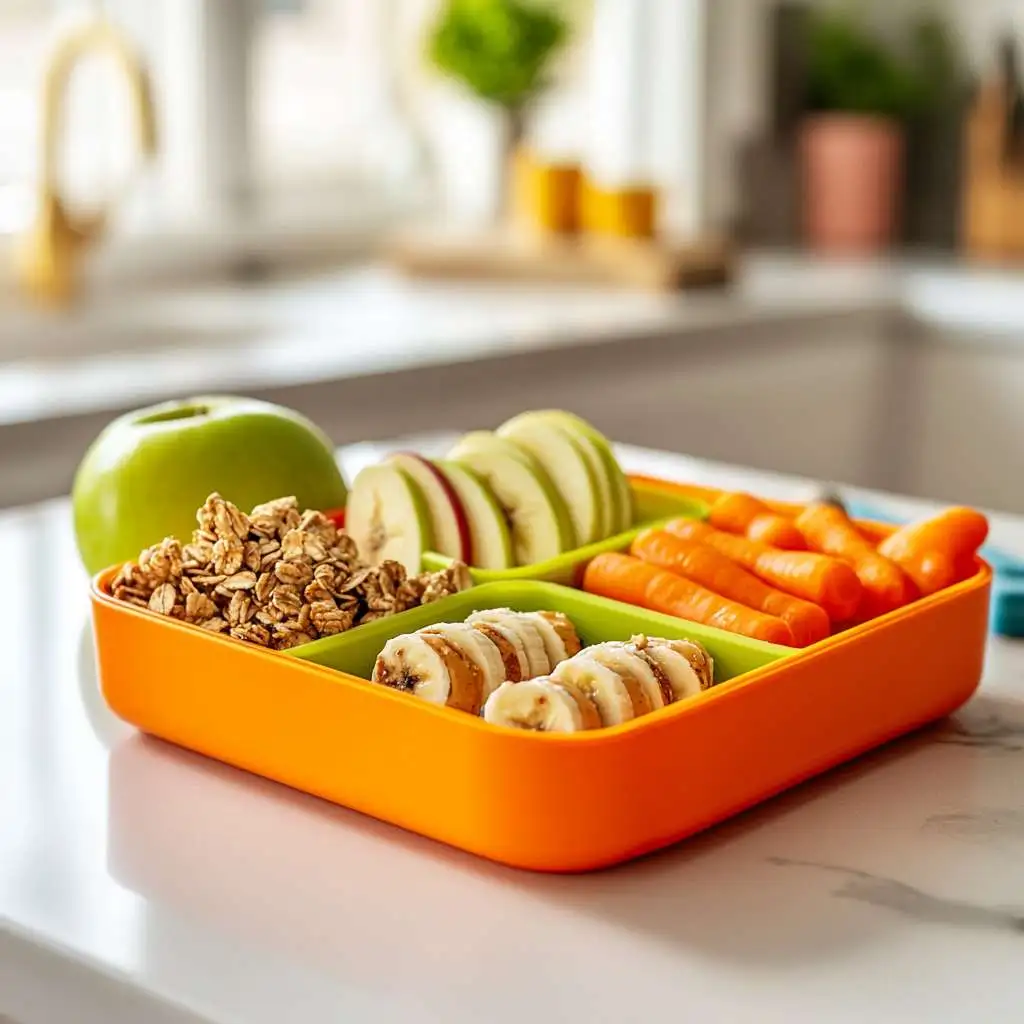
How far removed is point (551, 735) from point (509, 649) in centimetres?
9

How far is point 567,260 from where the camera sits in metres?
2.77

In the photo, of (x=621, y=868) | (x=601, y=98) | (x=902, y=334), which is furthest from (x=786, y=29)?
(x=621, y=868)

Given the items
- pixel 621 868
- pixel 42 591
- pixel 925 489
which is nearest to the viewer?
pixel 621 868

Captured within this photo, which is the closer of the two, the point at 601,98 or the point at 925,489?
the point at 925,489

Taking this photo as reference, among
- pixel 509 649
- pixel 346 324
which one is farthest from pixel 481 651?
pixel 346 324

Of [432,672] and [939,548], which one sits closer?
[432,672]

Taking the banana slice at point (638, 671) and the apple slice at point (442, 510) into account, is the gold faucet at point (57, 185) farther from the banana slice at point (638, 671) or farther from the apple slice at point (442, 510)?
the banana slice at point (638, 671)

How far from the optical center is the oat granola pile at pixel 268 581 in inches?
30.1

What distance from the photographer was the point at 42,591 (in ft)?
3.48

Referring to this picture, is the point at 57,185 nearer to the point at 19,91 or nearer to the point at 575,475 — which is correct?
the point at 19,91

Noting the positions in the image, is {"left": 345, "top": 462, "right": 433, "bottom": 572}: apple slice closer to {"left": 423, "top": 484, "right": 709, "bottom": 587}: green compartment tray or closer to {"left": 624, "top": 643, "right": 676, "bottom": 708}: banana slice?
{"left": 423, "top": 484, "right": 709, "bottom": 587}: green compartment tray

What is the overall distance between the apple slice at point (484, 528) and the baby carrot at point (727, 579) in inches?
2.9

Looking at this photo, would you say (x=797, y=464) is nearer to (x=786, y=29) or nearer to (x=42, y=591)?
(x=786, y=29)

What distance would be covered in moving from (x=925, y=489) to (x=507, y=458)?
211 cm
